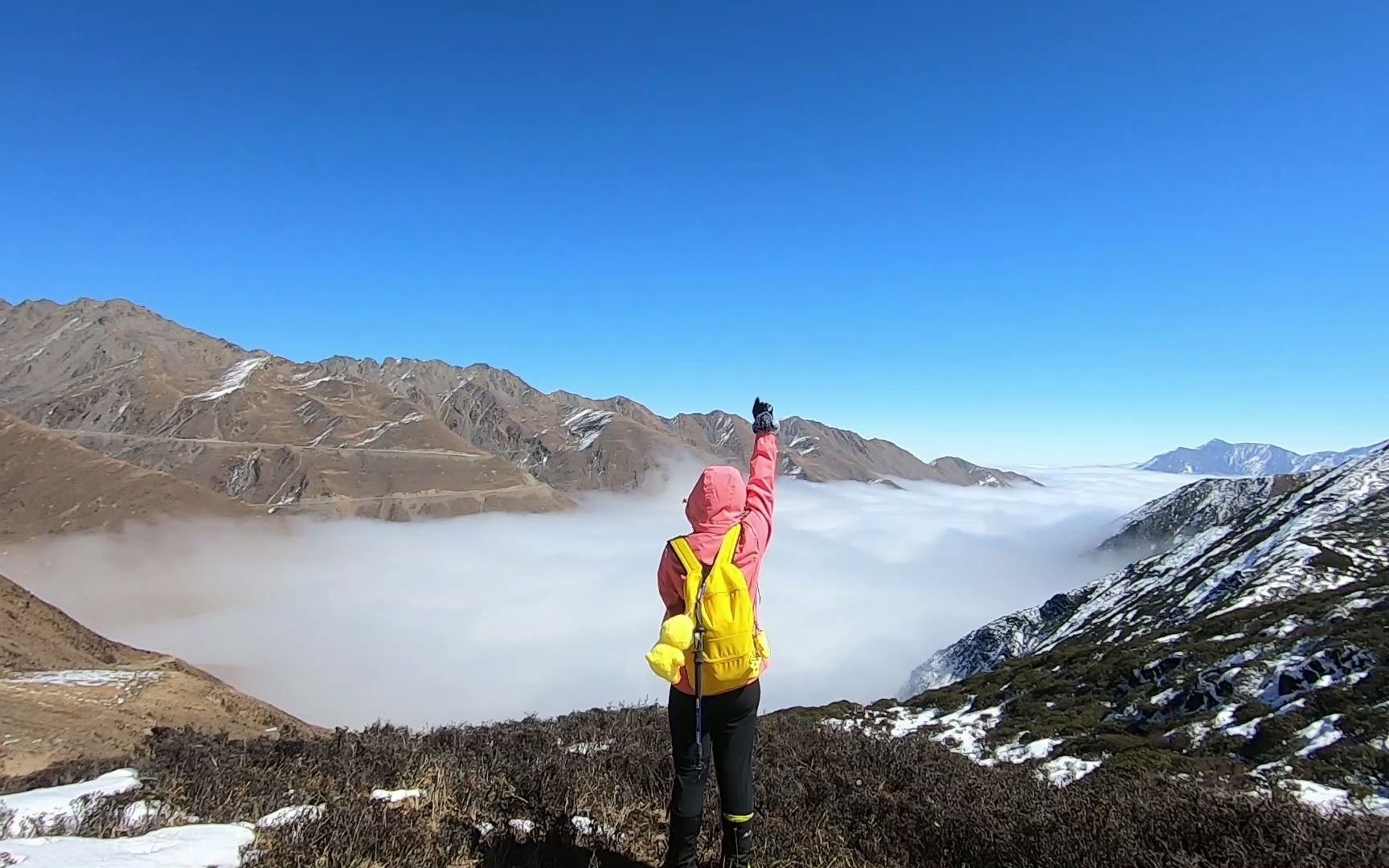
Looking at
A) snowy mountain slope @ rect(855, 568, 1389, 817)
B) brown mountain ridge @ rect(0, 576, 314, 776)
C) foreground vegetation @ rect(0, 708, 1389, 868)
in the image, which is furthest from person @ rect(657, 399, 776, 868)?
brown mountain ridge @ rect(0, 576, 314, 776)

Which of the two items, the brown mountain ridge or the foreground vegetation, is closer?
the foreground vegetation

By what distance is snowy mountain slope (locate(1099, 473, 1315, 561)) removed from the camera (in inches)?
3418

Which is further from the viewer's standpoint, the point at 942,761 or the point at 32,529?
the point at 32,529

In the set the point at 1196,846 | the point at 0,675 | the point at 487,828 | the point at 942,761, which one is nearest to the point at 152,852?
the point at 487,828

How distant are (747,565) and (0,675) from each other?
96.0ft

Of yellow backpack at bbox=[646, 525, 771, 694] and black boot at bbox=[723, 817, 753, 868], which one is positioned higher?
yellow backpack at bbox=[646, 525, 771, 694]

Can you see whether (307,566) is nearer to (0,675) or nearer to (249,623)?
(249,623)

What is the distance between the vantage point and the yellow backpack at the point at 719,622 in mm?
4141

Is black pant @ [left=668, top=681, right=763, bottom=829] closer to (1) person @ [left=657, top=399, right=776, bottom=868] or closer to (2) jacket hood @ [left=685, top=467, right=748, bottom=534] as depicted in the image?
(1) person @ [left=657, top=399, right=776, bottom=868]

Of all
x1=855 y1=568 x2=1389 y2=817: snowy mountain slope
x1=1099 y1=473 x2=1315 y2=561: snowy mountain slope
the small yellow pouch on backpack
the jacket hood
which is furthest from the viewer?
x1=1099 y1=473 x2=1315 y2=561: snowy mountain slope

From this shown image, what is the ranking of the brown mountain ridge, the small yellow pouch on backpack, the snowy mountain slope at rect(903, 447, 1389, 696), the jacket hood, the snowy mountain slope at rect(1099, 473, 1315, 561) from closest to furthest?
the small yellow pouch on backpack < the jacket hood < the brown mountain ridge < the snowy mountain slope at rect(903, 447, 1389, 696) < the snowy mountain slope at rect(1099, 473, 1315, 561)

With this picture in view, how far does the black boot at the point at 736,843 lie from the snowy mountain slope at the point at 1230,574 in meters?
31.6

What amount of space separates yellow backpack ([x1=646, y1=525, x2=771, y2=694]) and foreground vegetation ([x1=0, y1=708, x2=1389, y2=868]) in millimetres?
1546

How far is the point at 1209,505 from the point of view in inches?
3802
